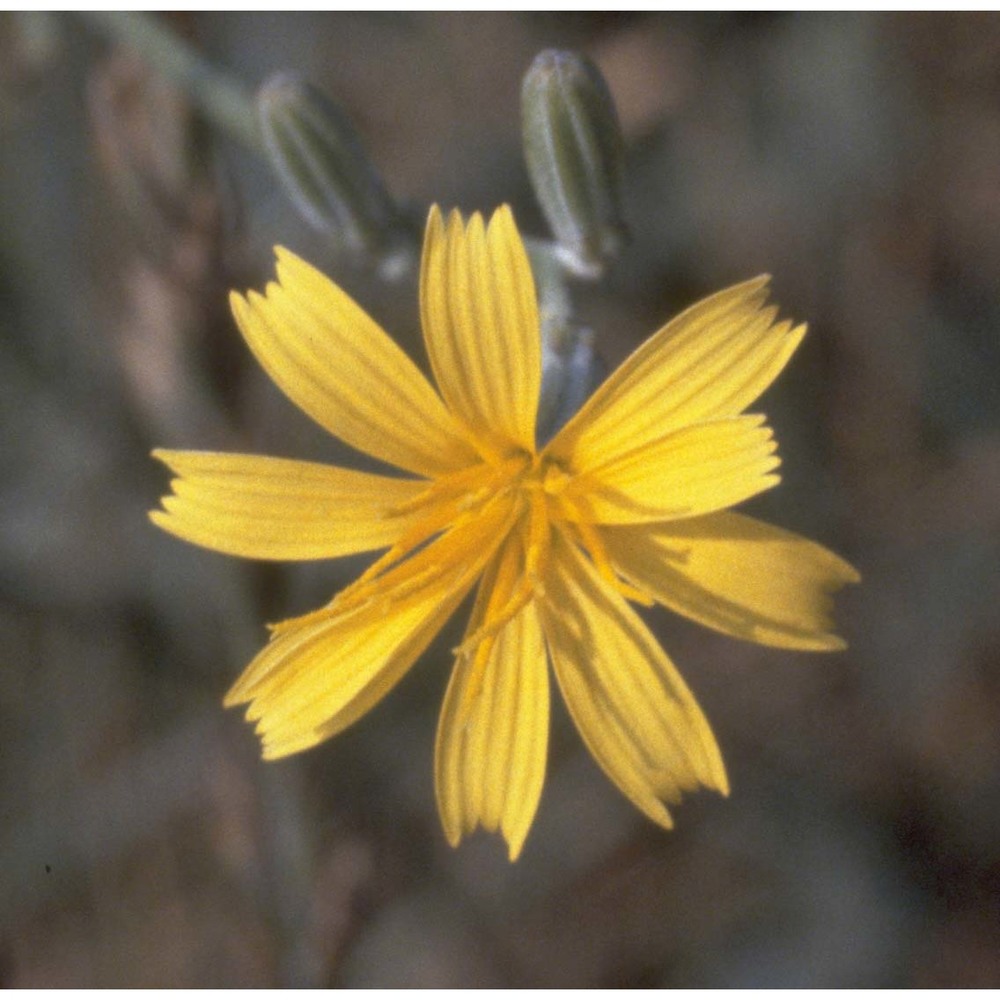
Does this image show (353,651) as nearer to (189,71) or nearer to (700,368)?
(700,368)

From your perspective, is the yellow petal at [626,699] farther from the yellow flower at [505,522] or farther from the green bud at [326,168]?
the green bud at [326,168]

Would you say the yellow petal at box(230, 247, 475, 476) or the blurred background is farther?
the blurred background

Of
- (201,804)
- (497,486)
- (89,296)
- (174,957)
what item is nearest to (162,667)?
(201,804)

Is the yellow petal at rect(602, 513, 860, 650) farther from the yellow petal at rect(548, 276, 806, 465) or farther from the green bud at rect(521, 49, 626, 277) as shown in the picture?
the green bud at rect(521, 49, 626, 277)

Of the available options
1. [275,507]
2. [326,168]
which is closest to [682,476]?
[275,507]

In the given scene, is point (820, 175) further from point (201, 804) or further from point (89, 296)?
point (201, 804)

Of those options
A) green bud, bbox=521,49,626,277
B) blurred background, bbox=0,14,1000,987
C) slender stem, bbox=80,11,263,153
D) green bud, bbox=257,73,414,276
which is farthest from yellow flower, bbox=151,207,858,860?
blurred background, bbox=0,14,1000,987
